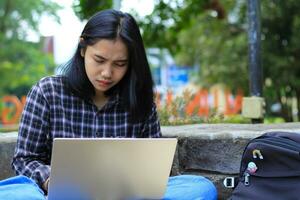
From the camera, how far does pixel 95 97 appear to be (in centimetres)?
233

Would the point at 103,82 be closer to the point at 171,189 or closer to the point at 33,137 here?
→ the point at 33,137

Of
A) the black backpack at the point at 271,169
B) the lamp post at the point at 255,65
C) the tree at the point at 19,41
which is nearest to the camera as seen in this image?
the black backpack at the point at 271,169

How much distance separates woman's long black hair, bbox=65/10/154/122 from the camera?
7.14 ft

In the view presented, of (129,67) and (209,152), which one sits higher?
(129,67)

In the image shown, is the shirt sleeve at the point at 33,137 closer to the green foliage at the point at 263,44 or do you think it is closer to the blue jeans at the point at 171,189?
the blue jeans at the point at 171,189

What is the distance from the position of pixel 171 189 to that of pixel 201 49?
40.0ft

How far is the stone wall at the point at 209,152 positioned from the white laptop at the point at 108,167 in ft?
2.98

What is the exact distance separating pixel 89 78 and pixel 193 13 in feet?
16.8

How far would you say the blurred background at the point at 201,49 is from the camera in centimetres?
502

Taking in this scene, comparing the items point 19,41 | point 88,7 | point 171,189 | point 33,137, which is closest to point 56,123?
point 33,137

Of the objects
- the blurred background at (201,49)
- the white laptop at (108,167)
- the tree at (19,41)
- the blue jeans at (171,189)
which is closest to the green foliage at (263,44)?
the blurred background at (201,49)

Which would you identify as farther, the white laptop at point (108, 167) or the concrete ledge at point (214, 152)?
the concrete ledge at point (214, 152)

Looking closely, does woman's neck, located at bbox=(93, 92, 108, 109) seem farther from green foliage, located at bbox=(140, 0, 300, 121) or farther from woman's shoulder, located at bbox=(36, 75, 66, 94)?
green foliage, located at bbox=(140, 0, 300, 121)

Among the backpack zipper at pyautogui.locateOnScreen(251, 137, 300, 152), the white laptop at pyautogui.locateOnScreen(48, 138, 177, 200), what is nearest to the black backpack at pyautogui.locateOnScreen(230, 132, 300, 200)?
the backpack zipper at pyautogui.locateOnScreen(251, 137, 300, 152)
